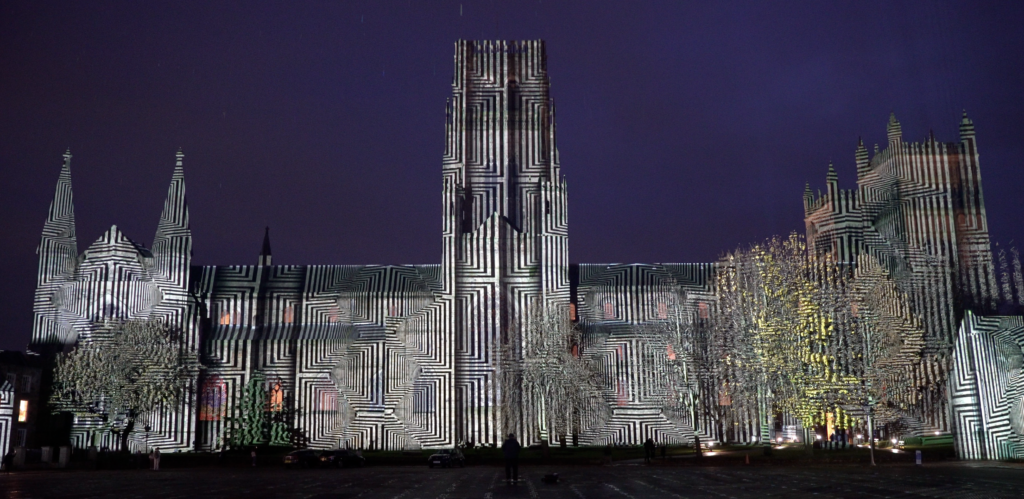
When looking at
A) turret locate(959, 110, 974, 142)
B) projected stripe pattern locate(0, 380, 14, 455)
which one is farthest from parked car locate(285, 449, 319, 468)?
turret locate(959, 110, 974, 142)

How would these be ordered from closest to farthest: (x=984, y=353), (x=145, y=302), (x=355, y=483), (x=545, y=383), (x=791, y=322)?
(x=355, y=483) → (x=984, y=353) → (x=791, y=322) → (x=545, y=383) → (x=145, y=302)

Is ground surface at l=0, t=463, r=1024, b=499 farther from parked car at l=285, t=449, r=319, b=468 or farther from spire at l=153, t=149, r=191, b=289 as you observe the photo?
spire at l=153, t=149, r=191, b=289

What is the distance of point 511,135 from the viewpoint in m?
77.8

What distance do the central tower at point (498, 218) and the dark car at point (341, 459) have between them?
1569 centimetres

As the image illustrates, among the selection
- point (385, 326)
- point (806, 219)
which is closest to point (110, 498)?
point (385, 326)

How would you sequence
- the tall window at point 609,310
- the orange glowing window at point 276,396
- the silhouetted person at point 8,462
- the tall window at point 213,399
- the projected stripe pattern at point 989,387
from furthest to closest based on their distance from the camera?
the tall window at point 609,310 → the tall window at point 213,399 → the orange glowing window at point 276,396 → the silhouetted person at point 8,462 → the projected stripe pattern at point 989,387

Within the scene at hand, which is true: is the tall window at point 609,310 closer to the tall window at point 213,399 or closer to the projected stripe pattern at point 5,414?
the tall window at point 213,399

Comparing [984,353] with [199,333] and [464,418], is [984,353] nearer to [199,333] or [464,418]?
[464,418]

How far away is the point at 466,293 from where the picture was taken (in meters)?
71.1

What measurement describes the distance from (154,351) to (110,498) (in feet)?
143

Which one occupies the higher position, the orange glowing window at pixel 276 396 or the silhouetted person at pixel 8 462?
the orange glowing window at pixel 276 396

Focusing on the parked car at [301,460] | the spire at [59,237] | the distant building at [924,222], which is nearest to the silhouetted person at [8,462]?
the parked car at [301,460]

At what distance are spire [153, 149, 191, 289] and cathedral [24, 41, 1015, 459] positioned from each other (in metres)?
0.15

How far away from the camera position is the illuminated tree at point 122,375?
203 ft
